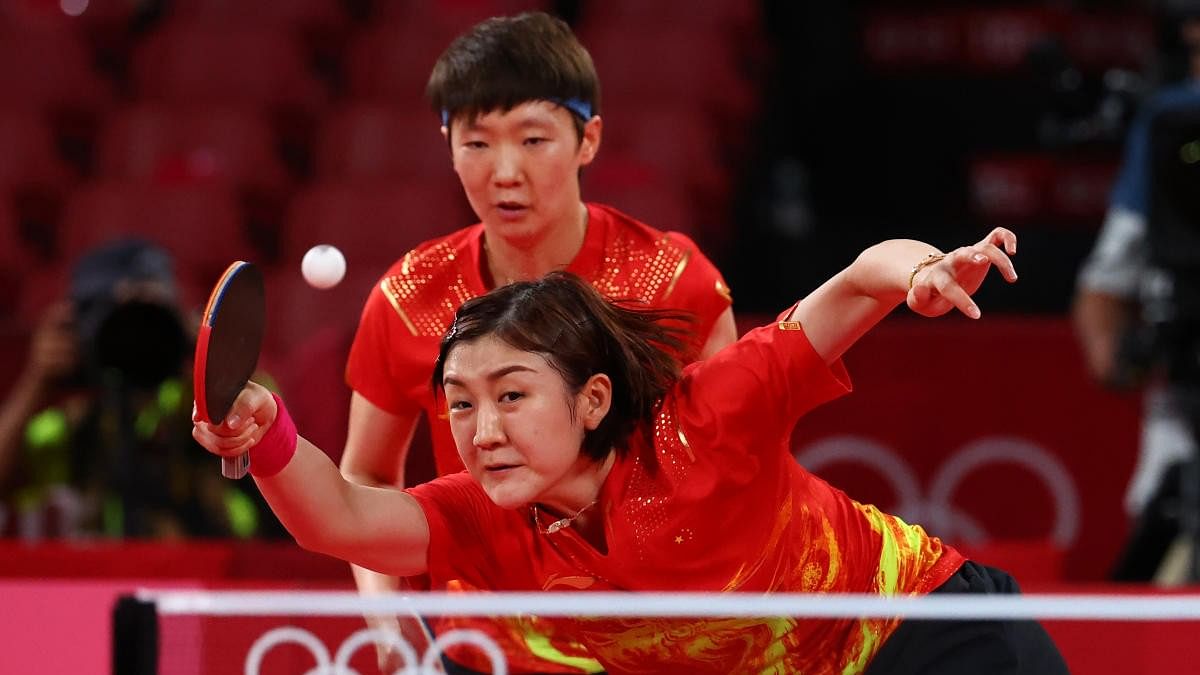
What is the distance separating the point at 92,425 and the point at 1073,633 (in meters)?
3.15

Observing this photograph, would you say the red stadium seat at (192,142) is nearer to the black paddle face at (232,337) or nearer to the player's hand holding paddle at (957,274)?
the black paddle face at (232,337)

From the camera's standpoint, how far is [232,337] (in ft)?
8.10

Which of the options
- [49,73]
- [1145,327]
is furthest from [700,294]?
[49,73]

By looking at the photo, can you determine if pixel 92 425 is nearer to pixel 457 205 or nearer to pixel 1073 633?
pixel 457 205

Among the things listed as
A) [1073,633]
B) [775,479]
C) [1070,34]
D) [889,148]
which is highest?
[1070,34]

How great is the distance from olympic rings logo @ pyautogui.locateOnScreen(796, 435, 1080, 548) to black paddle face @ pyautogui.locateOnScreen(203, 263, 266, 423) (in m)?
3.41

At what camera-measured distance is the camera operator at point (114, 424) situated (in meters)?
4.95

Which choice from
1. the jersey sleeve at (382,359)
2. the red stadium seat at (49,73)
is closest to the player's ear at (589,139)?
the jersey sleeve at (382,359)

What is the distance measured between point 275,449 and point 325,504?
0.40 ft

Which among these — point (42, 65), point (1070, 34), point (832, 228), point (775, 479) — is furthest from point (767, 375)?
point (1070, 34)

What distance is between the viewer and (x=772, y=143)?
25.6 ft

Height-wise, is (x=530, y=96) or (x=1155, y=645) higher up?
(x=530, y=96)

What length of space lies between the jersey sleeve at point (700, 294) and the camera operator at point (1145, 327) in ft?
5.61

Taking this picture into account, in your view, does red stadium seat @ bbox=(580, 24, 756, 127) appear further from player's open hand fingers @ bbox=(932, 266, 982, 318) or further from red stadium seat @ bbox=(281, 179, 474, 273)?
player's open hand fingers @ bbox=(932, 266, 982, 318)
